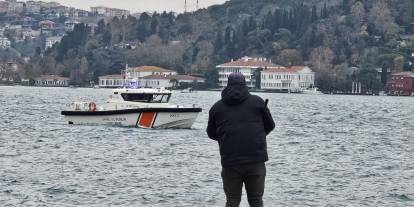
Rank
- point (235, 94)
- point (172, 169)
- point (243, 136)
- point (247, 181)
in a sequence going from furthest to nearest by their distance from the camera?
1. point (172, 169)
2. point (247, 181)
3. point (243, 136)
4. point (235, 94)

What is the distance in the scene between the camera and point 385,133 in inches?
3130

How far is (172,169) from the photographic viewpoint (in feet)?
141

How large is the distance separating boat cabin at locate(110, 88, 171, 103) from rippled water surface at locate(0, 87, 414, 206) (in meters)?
1.98

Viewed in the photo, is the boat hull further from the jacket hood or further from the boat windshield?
the jacket hood

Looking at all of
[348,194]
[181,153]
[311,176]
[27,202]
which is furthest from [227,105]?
[181,153]

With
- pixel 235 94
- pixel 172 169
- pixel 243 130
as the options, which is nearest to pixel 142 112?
pixel 172 169

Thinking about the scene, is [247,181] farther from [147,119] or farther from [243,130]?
[147,119]

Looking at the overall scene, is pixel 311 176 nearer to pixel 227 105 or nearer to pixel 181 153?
pixel 181 153

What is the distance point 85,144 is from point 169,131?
10447 millimetres

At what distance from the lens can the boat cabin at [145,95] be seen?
Result: 2603 inches

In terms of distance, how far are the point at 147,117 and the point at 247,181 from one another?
4516cm

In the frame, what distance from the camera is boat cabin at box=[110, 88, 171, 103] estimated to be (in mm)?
66125

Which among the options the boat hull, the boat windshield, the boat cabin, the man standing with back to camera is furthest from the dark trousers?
the boat windshield

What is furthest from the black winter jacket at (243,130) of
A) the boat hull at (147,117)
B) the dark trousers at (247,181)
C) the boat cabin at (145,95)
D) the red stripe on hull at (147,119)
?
the boat cabin at (145,95)
